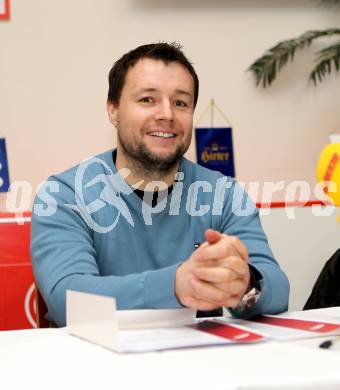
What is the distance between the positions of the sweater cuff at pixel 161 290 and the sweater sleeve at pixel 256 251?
134 mm

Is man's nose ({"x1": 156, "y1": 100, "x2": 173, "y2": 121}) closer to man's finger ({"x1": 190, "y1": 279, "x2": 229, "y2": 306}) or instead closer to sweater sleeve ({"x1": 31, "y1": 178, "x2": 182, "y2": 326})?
sweater sleeve ({"x1": 31, "y1": 178, "x2": 182, "y2": 326})

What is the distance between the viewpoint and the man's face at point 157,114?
1.54 metres

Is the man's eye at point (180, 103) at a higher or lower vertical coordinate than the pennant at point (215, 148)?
higher

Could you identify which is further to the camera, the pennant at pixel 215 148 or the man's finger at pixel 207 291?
the pennant at pixel 215 148

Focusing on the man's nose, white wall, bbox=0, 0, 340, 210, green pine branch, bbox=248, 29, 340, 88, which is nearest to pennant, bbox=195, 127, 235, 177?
white wall, bbox=0, 0, 340, 210

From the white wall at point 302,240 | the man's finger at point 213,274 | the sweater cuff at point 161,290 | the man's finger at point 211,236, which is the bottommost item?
the white wall at point 302,240

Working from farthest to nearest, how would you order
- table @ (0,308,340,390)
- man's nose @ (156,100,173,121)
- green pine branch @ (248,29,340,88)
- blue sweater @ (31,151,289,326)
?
green pine branch @ (248,29,340,88), man's nose @ (156,100,173,121), blue sweater @ (31,151,289,326), table @ (0,308,340,390)

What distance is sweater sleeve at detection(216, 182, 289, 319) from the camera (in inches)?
42.1

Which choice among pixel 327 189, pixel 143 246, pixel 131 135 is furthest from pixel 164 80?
pixel 327 189

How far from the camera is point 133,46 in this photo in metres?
2.47

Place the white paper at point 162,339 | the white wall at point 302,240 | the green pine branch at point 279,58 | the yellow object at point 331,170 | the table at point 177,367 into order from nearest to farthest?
the table at point 177,367
the white paper at point 162,339
the yellow object at point 331,170
the white wall at point 302,240
the green pine branch at point 279,58

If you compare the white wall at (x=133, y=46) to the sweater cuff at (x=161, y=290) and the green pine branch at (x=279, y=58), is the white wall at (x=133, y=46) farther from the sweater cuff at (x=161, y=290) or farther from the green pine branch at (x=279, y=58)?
the sweater cuff at (x=161, y=290)

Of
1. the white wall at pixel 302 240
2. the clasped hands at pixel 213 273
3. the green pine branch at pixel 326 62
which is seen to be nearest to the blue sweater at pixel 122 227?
the clasped hands at pixel 213 273

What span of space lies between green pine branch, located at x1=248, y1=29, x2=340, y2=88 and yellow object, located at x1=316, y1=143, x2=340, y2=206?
1651 millimetres
